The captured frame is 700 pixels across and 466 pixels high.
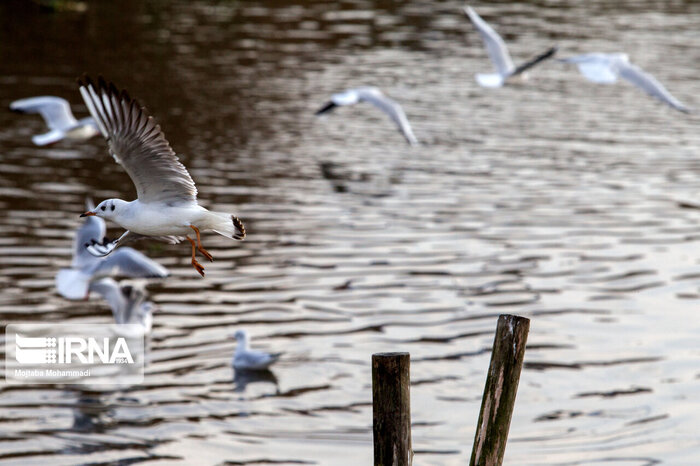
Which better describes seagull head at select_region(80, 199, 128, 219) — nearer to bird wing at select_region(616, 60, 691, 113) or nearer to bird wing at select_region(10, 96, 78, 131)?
bird wing at select_region(10, 96, 78, 131)

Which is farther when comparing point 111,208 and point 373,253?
point 373,253

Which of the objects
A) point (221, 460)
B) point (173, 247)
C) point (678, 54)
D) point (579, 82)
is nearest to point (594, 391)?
point (221, 460)

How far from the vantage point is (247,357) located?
10.8 meters

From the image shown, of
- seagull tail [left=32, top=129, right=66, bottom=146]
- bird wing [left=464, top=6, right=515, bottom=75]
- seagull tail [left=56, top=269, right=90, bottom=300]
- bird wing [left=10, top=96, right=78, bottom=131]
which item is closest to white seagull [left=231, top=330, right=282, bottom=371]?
seagull tail [left=56, top=269, right=90, bottom=300]

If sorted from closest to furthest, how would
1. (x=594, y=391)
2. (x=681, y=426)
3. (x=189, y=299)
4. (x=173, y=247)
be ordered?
1. (x=681, y=426)
2. (x=594, y=391)
3. (x=189, y=299)
4. (x=173, y=247)

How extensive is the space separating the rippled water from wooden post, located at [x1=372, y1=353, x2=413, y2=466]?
10.2 feet

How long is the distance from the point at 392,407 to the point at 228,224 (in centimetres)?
138

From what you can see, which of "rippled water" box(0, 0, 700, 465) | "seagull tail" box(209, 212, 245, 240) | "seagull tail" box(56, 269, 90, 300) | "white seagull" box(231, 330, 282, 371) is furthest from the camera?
"seagull tail" box(56, 269, 90, 300)

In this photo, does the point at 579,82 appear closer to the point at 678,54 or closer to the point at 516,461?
the point at 678,54

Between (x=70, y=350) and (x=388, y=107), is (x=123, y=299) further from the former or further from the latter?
(x=388, y=107)

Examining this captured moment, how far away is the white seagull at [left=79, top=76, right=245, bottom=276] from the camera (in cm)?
609

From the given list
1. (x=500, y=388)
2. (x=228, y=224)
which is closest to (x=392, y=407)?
(x=500, y=388)

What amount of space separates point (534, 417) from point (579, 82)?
17.6 metres

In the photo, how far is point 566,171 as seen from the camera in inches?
731
